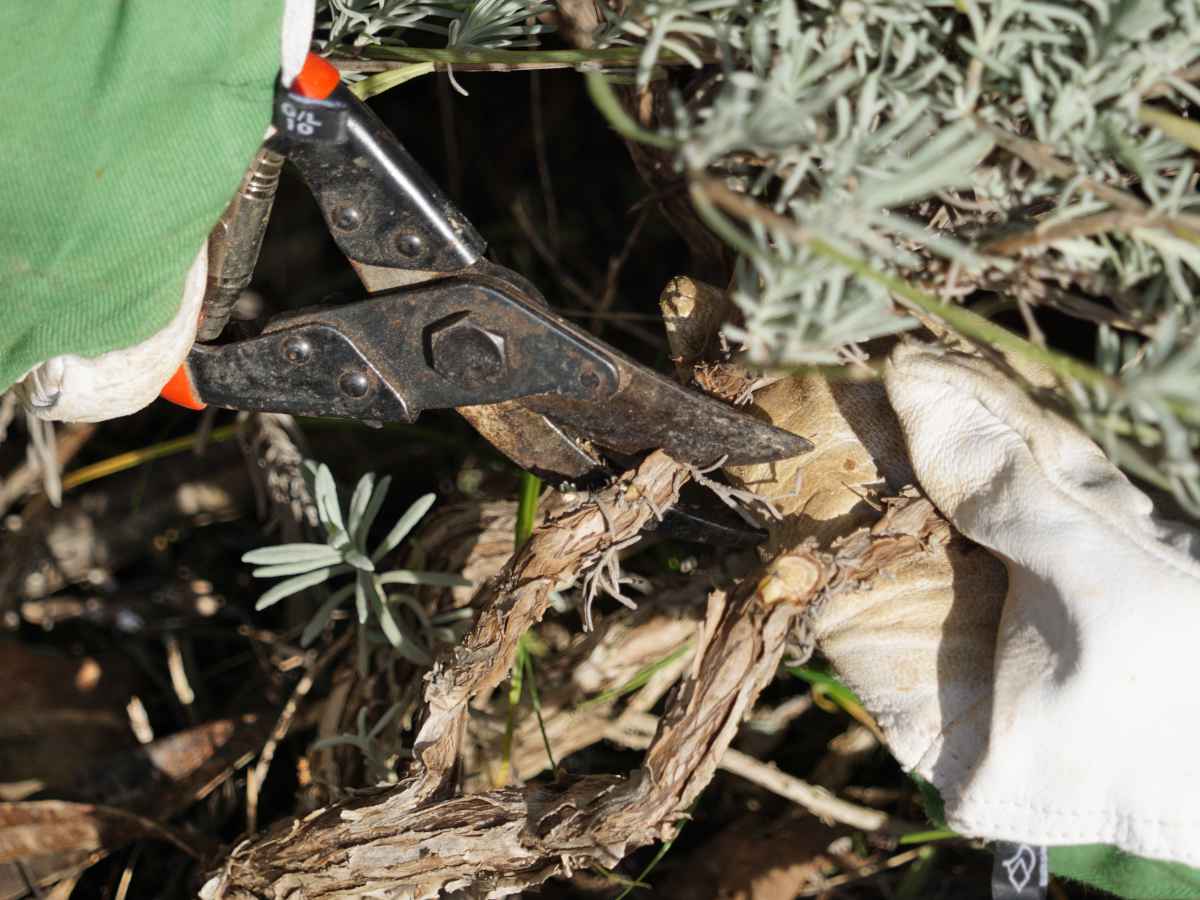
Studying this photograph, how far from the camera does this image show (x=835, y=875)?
1744mm

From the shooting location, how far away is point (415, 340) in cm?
105

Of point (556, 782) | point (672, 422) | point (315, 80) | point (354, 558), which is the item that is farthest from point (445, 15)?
point (556, 782)

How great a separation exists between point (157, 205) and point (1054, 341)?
1185mm

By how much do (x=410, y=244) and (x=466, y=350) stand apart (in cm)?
11

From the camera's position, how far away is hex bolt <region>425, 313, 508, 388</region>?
3.34ft

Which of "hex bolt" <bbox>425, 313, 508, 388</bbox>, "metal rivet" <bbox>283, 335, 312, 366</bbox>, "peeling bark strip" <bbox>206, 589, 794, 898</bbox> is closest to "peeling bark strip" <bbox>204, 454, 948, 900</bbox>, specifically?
"peeling bark strip" <bbox>206, 589, 794, 898</bbox>

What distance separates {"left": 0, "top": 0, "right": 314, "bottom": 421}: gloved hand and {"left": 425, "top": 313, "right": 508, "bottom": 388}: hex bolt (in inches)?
8.4

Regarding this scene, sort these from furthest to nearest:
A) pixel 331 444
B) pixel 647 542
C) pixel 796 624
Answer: pixel 331 444
pixel 647 542
pixel 796 624

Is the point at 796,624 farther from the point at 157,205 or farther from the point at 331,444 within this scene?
the point at 331,444

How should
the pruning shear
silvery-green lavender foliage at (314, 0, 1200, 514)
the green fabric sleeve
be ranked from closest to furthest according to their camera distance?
silvery-green lavender foliage at (314, 0, 1200, 514) < the green fabric sleeve < the pruning shear

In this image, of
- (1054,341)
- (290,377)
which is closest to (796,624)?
(290,377)

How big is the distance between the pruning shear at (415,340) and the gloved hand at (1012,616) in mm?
95

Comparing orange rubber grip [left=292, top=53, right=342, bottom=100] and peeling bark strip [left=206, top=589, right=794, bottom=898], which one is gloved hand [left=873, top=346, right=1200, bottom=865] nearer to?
peeling bark strip [left=206, top=589, right=794, bottom=898]

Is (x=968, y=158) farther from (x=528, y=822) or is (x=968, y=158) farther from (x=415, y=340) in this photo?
(x=528, y=822)
